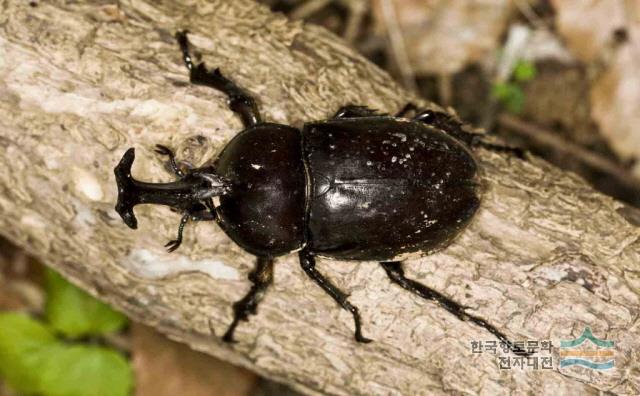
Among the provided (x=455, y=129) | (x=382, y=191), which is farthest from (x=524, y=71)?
(x=382, y=191)

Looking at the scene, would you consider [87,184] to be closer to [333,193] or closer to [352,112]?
[333,193]

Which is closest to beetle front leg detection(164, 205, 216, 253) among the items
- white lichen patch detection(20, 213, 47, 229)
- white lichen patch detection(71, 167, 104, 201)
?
white lichen patch detection(71, 167, 104, 201)

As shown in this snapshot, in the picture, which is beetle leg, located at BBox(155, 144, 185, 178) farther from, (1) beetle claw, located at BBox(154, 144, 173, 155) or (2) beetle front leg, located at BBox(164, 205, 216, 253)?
(2) beetle front leg, located at BBox(164, 205, 216, 253)

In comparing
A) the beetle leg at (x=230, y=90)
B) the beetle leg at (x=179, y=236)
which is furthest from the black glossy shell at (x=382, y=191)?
the beetle leg at (x=179, y=236)

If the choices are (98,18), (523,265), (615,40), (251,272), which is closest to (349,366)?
(251,272)

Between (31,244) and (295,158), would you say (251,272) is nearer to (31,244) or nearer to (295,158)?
(295,158)

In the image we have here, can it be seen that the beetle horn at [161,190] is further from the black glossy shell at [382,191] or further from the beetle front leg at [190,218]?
the black glossy shell at [382,191]

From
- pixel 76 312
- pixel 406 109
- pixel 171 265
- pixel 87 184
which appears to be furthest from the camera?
pixel 76 312
